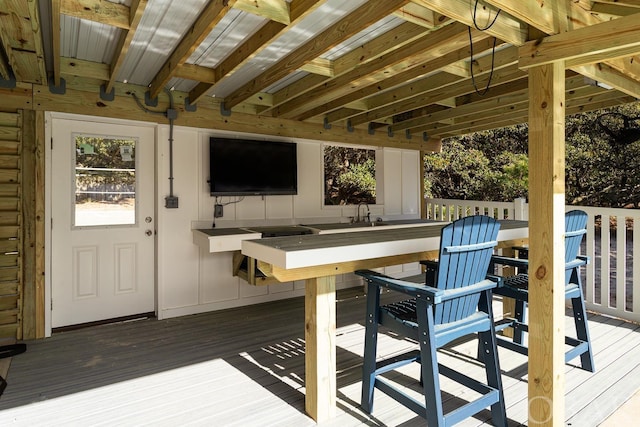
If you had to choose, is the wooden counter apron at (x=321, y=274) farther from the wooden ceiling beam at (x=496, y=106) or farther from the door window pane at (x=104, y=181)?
the wooden ceiling beam at (x=496, y=106)

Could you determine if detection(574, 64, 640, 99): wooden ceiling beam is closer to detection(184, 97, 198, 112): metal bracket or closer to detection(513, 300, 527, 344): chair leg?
detection(513, 300, 527, 344): chair leg

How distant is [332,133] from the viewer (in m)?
5.20

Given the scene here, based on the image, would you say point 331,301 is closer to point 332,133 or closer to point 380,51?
point 380,51

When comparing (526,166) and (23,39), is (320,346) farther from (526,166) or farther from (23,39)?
(526,166)

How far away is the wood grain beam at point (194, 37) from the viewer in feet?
6.96

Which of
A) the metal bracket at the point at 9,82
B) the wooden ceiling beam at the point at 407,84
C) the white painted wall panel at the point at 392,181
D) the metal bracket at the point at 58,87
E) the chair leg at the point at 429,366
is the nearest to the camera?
the chair leg at the point at 429,366

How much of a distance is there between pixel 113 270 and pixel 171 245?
0.61 m

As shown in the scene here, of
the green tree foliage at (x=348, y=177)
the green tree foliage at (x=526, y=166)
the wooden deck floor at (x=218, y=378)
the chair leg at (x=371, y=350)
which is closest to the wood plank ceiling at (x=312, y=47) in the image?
the chair leg at (x=371, y=350)

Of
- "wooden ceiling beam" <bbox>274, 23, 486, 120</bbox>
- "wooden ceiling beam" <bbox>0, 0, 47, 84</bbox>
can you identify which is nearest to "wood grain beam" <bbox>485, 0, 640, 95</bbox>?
"wooden ceiling beam" <bbox>274, 23, 486, 120</bbox>

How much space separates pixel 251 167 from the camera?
4.39 meters

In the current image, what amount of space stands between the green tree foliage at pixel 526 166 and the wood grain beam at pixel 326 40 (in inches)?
295

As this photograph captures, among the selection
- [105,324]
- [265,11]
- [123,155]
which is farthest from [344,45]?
[105,324]

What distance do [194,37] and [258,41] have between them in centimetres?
43

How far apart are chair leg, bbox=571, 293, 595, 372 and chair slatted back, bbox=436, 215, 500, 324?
1.23 meters
